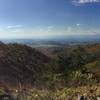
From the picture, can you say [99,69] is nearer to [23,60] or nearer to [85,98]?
[23,60]

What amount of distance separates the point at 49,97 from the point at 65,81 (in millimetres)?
11844

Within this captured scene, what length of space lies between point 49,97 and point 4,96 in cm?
244

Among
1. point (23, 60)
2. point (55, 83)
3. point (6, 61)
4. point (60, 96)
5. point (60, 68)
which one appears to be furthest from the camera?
point (23, 60)

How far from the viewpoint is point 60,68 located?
1545 inches

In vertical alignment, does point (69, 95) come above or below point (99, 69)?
above

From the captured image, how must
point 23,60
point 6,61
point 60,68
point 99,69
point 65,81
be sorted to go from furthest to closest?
point 23,60
point 99,69
point 6,61
point 60,68
point 65,81

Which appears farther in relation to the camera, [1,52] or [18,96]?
[1,52]

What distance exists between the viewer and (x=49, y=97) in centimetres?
1541

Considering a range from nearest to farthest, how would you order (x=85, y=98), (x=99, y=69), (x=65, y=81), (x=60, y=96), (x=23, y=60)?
(x=85, y=98) → (x=60, y=96) → (x=65, y=81) → (x=99, y=69) → (x=23, y=60)

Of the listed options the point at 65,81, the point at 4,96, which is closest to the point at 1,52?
the point at 65,81

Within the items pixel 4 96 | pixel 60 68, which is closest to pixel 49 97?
pixel 4 96

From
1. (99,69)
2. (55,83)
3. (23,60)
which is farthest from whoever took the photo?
(23,60)

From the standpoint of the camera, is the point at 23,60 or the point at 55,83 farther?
the point at 23,60

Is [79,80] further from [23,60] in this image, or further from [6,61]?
[23,60]
